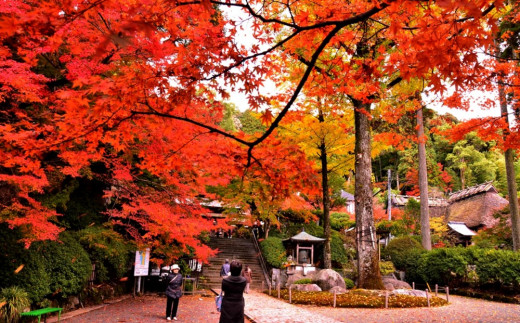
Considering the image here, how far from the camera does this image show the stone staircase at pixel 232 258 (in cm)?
1919

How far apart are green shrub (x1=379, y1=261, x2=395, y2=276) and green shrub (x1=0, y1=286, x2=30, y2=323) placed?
17595 millimetres

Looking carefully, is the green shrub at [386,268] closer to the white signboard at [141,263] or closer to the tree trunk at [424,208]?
the tree trunk at [424,208]

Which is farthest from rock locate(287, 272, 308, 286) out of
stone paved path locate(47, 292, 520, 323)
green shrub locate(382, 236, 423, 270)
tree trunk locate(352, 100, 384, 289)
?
tree trunk locate(352, 100, 384, 289)

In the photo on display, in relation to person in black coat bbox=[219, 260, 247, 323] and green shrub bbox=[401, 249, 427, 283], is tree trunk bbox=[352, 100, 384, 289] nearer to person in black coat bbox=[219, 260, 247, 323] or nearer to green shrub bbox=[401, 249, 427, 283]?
person in black coat bbox=[219, 260, 247, 323]

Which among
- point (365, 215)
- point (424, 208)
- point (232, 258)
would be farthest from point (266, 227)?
point (365, 215)

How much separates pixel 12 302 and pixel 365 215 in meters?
8.97

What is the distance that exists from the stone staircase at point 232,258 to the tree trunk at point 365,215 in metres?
9.99

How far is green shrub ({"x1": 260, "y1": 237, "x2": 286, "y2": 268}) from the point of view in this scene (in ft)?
66.6

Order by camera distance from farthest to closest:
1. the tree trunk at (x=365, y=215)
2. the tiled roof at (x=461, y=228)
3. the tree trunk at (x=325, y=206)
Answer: the tiled roof at (x=461, y=228)
the tree trunk at (x=325, y=206)
the tree trunk at (x=365, y=215)

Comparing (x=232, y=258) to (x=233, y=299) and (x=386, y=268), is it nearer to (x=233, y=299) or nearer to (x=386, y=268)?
(x=386, y=268)

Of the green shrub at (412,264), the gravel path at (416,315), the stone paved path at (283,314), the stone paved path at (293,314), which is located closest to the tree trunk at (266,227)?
the green shrub at (412,264)

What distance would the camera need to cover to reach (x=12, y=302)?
655 cm

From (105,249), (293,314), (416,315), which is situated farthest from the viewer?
(105,249)

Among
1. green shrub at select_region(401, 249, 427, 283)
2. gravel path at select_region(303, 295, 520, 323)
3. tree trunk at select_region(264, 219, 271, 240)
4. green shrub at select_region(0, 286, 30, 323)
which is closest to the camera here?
green shrub at select_region(0, 286, 30, 323)
